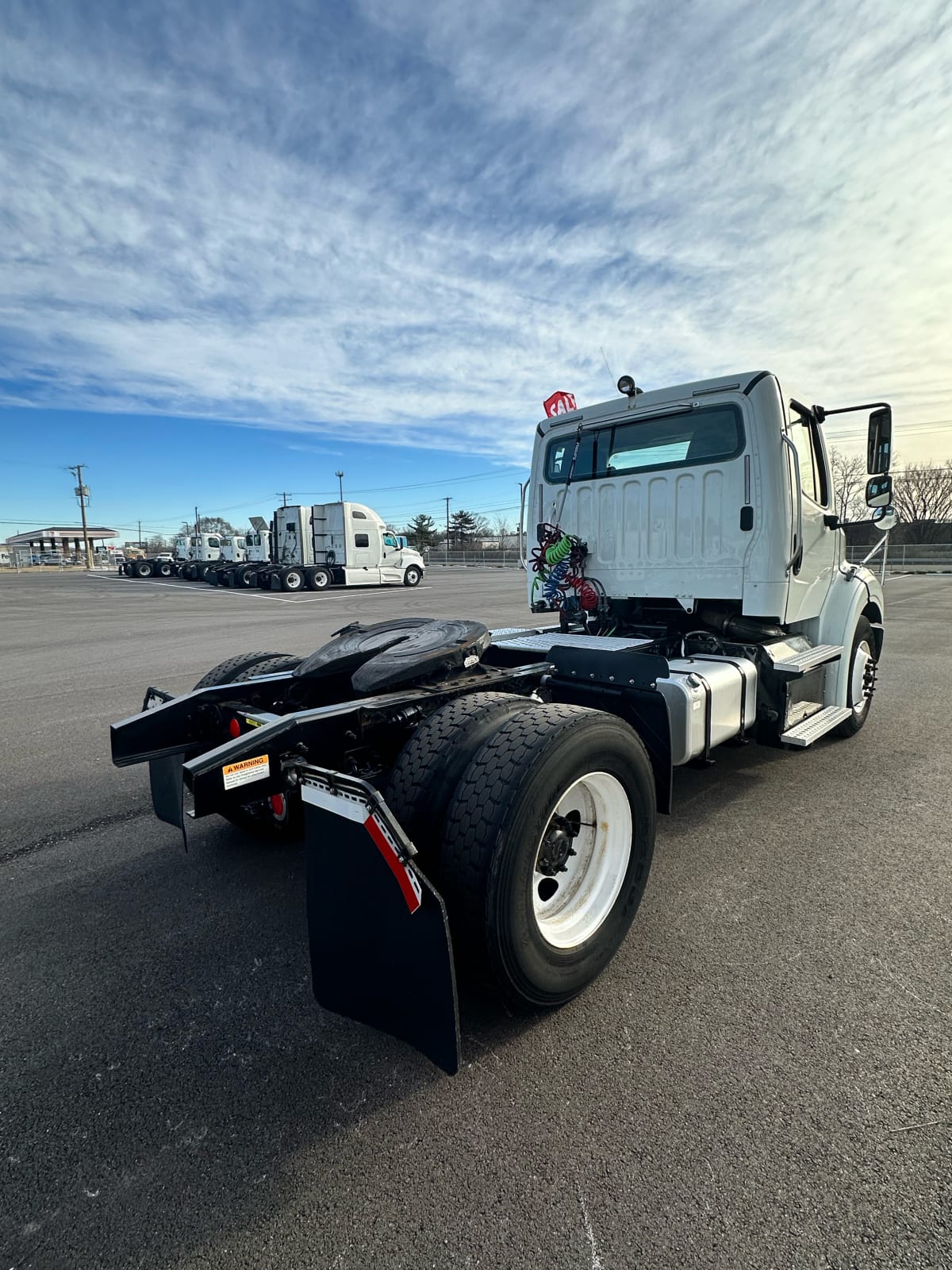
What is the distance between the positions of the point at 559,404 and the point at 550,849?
4181mm

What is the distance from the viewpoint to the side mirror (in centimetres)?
472

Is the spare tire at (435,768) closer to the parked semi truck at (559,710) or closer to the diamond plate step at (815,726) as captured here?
the parked semi truck at (559,710)

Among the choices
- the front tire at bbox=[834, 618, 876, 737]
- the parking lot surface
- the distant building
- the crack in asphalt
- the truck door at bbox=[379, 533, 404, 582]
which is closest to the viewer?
the parking lot surface

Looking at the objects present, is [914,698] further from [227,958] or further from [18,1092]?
[18,1092]

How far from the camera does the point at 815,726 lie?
4.53 m

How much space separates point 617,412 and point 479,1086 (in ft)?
14.1

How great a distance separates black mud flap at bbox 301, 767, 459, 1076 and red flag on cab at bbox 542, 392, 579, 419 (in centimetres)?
429

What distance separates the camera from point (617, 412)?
16.2 ft

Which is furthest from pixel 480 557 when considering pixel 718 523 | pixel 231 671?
pixel 231 671

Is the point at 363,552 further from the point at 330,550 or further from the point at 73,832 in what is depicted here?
the point at 73,832

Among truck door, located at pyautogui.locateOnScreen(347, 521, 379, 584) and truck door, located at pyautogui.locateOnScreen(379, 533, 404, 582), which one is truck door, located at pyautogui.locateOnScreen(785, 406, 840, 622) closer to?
truck door, located at pyautogui.locateOnScreen(347, 521, 379, 584)

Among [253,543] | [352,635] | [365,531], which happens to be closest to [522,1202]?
[352,635]

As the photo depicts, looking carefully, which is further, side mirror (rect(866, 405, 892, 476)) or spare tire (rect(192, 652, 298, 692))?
side mirror (rect(866, 405, 892, 476))

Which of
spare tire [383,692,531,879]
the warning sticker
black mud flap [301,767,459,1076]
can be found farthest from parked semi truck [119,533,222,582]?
black mud flap [301,767,459,1076]
